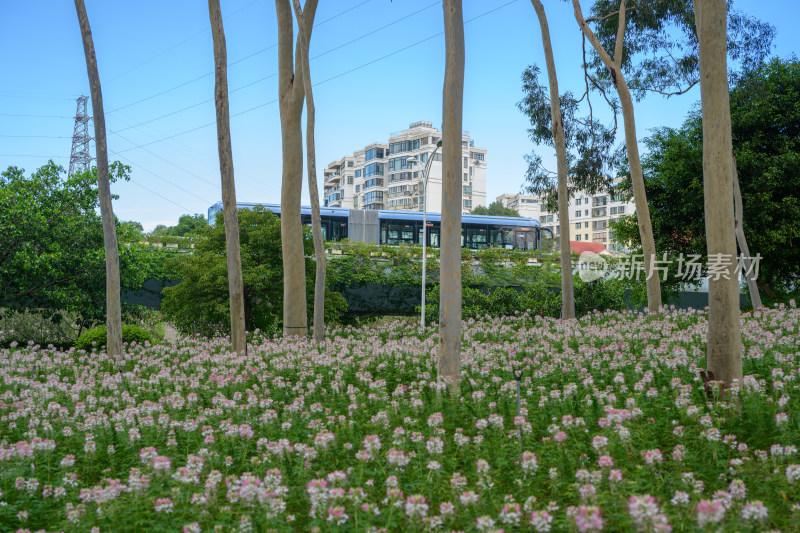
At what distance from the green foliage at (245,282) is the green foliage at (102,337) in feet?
6.73

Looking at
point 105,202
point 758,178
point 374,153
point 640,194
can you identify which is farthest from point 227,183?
point 374,153

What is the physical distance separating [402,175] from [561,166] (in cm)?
7624

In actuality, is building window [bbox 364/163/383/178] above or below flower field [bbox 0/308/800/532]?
above

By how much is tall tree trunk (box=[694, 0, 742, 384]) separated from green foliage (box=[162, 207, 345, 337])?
43.5ft

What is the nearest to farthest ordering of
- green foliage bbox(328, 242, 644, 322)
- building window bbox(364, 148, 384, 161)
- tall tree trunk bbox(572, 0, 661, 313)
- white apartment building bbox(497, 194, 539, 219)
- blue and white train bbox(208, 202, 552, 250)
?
tall tree trunk bbox(572, 0, 661, 313)
green foliage bbox(328, 242, 644, 322)
blue and white train bbox(208, 202, 552, 250)
building window bbox(364, 148, 384, 161)
white apartment building bbox(497, 194, 539, 219)

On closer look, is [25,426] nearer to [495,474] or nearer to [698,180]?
[495,474]

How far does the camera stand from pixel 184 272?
19.4 m

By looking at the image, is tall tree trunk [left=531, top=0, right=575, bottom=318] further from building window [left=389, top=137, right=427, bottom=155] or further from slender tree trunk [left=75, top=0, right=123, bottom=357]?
building window [left=389, top=137, right=427, bottom=155]

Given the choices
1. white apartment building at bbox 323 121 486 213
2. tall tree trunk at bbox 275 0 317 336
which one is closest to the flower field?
tall tree trunk at bbox 275 0 317 336

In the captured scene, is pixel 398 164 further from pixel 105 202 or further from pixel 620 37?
Answer: pixel 105 202

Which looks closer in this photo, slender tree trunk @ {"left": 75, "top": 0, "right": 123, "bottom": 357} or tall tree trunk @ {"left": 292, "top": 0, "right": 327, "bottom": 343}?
slender tree trunk @ {"left": 75, "top": 0, "right": 123, "bottom": 357}

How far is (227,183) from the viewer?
1341 centimetres

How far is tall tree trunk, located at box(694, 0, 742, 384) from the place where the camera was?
25.2ft

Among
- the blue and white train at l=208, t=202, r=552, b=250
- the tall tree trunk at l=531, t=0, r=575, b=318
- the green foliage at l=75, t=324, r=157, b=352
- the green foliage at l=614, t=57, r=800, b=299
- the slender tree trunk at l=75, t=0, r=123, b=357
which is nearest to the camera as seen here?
the slender tree trunk at l=75, t=0, r=123, b=357
